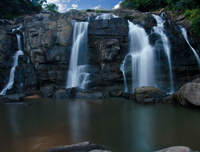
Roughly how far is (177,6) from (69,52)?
18.7 meters

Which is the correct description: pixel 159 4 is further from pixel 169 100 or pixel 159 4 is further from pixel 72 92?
pixel 72 92

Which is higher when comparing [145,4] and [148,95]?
[145,4]

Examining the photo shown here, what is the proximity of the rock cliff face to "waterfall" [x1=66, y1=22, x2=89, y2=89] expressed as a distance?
0.65m

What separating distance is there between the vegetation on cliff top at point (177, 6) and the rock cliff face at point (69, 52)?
1.92 meters

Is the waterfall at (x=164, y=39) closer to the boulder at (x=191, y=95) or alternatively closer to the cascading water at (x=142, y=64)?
the cascading water at (x=142, y=64)

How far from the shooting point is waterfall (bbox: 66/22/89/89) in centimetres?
1833

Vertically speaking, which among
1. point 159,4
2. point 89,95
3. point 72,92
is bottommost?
point 89,95

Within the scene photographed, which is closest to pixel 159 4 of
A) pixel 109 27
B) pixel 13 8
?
pixel 109 27

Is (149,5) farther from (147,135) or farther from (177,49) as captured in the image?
(147,135)

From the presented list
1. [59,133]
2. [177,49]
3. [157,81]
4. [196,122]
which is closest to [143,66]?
[157,81]

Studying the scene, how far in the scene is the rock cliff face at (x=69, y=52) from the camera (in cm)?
1684

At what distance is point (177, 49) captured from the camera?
17.1m

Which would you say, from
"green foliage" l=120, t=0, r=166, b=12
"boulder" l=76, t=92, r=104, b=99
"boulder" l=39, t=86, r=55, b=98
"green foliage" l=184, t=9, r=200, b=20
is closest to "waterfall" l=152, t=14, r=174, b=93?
"green foliage" l=184, t=9, r=200, b=20

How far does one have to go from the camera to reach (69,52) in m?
20.0
